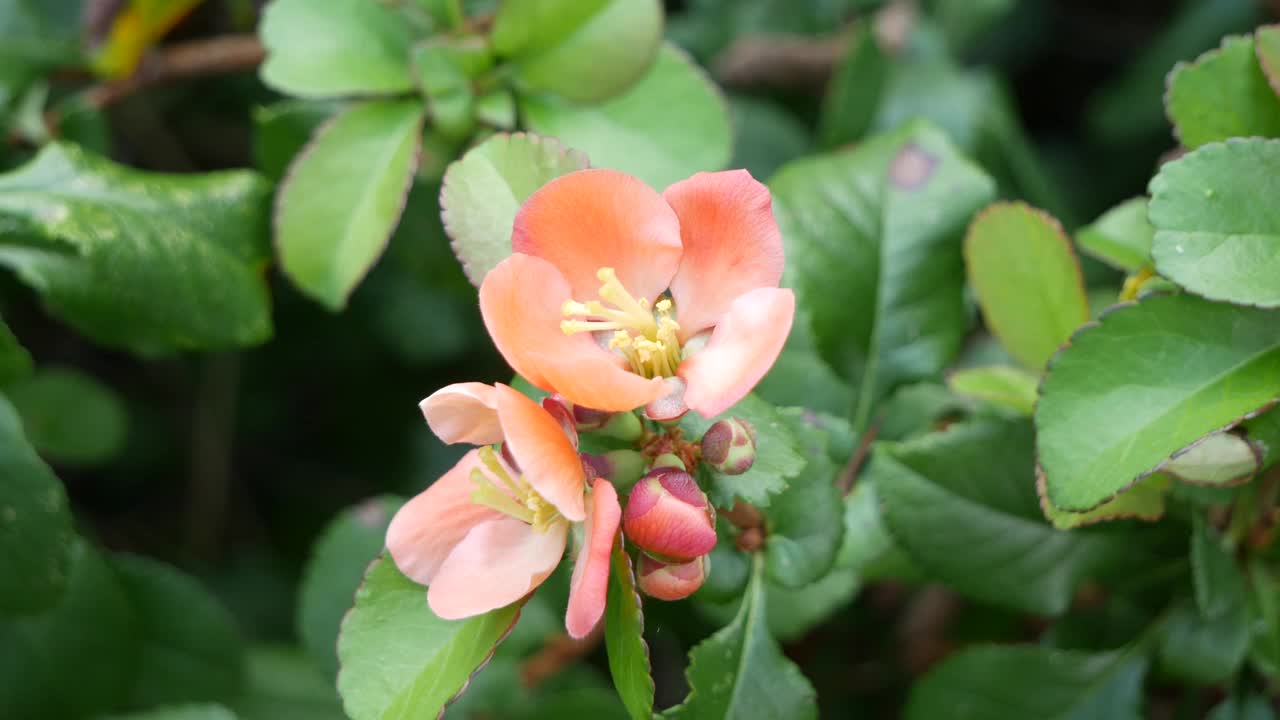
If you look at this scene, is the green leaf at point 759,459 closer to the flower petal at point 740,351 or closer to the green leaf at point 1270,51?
the flower petal at point 740,351

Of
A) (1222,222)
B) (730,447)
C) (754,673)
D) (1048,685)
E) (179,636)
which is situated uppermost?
(1222,222)

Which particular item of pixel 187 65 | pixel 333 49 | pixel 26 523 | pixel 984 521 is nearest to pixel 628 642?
pixel 984 521

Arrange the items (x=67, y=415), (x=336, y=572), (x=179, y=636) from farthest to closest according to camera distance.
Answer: (x=67, y=415)
(x=179, y=636)
(x=336, y=572)

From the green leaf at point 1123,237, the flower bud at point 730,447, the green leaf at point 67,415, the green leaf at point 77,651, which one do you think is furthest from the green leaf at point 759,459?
the green leaf at point 67,415

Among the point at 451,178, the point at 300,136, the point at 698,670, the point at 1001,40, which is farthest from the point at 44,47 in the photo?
the point at 1001,40

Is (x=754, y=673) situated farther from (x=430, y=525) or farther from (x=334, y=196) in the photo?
(x=334, y=196)

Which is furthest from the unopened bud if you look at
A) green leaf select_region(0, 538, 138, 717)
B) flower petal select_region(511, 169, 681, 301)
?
green leaf select_region(0, 538, 138, 717)
